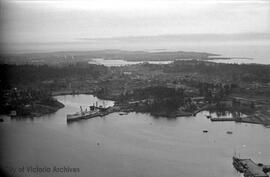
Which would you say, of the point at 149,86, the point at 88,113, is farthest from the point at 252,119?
the point at 88,113

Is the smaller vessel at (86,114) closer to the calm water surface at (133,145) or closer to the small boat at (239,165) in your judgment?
the calm water surface at (133,145)

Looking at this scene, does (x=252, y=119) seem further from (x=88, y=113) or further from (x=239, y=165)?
(x=88, y=113)

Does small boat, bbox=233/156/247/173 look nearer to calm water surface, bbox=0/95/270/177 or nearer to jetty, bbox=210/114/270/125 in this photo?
calm water surface, bbox=0/95/270/177

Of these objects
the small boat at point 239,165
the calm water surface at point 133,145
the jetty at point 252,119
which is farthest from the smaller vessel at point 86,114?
the small boat at point 239,165

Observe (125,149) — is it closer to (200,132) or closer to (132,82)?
(200,132)

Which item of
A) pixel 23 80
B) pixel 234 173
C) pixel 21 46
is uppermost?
pixel 21 46

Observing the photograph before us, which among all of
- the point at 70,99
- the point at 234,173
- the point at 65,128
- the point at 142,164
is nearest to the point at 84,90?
the point at 70,99

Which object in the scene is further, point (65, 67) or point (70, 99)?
point (65, 67)

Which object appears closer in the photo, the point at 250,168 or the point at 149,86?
the point at 250,168
